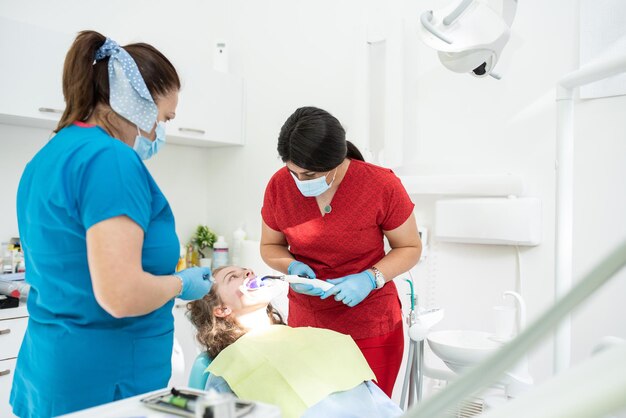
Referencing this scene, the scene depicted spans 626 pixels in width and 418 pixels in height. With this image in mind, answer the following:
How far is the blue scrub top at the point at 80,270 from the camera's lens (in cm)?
97

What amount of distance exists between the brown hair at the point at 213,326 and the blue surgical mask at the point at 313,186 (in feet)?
1.43

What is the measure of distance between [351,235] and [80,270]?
3.15ft

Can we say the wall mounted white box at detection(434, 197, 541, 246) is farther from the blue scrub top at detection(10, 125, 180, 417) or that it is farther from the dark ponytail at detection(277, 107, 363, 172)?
the blue scrub top at detection(10, 125, 180, 417)

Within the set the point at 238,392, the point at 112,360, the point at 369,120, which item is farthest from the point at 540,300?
the point at 112,360

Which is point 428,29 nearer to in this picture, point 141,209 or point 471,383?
point 141,209

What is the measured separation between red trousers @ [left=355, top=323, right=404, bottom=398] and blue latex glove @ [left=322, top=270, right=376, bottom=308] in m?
0.19

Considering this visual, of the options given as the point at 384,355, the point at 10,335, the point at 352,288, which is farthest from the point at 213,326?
the point at 10,335

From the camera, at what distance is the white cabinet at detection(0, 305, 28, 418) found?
7.04 ft

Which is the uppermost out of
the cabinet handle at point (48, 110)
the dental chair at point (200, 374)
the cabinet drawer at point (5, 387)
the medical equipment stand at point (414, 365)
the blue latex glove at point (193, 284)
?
the cabinet handle at point (48, 110)

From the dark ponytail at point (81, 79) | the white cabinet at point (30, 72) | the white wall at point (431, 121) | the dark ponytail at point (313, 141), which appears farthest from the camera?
the white cabinet at point (30, 72)

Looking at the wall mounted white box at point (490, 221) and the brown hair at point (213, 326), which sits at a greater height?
the wall mounted white box at point (490, 221)

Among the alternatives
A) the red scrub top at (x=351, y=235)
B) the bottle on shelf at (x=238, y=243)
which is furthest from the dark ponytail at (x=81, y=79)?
the bottle on shelf at (x=238, y=243)

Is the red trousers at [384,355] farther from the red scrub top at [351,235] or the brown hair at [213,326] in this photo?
the brown hair at [213,326]

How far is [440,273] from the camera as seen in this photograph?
241cm
